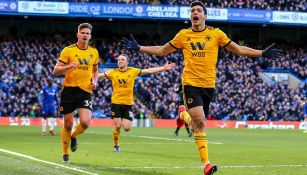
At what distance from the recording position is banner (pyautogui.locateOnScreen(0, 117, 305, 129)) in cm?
3869

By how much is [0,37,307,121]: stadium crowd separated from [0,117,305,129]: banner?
41.4 inches

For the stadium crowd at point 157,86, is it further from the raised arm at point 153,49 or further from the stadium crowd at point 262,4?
the raised arm at point 153,49

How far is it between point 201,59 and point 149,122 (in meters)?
31.7

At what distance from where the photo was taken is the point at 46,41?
51.6 meters

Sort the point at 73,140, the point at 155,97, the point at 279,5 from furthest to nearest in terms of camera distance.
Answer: the point at 279,5 < the point at 155,97 < the point at 73,140

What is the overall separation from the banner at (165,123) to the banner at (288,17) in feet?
39.3

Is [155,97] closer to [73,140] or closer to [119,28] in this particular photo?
[119,28]

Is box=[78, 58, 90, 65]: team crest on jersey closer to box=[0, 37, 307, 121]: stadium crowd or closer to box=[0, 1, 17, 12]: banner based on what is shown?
box=[0, 37, 307, 121]: stadium crowd

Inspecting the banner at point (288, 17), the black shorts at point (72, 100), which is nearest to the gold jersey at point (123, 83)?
the black shorts at point (72, 100)

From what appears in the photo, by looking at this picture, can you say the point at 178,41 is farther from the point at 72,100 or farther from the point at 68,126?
the point at 68,126

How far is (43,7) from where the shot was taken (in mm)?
48875

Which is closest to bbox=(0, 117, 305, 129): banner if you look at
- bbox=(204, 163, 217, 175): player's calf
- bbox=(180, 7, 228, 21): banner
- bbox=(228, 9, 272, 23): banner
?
bbox=(180, 7, 228, 21): banner

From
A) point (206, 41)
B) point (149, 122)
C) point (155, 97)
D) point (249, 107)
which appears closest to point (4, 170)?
point (206, 41)

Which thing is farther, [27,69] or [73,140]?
[27,69]
